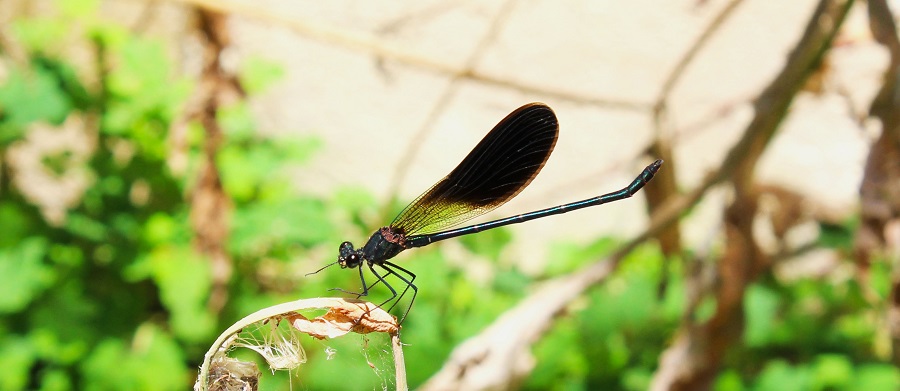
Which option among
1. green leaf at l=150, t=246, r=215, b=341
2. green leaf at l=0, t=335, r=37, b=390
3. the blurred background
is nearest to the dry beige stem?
the blurred background

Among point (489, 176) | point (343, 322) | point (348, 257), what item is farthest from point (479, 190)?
point (343, 322)

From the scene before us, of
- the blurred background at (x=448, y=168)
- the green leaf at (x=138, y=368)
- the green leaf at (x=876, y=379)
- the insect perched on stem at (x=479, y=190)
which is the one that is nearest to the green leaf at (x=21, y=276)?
the blurred background at (x=448, y=168)

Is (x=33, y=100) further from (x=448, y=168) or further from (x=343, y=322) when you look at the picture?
(x=343, y=322)

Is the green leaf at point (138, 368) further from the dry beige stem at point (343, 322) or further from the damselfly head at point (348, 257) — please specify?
the dry beige stem at point (343, 322)

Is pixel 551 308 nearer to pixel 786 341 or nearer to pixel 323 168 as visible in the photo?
pixel 786 341

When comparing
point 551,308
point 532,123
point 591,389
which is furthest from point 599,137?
point 532,123

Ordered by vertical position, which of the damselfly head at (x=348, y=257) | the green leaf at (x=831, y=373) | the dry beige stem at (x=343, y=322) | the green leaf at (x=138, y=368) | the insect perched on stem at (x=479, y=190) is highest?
the green leaf at (x=138, y=368)

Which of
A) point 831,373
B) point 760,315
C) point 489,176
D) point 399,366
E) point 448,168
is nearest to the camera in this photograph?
point 399,366
